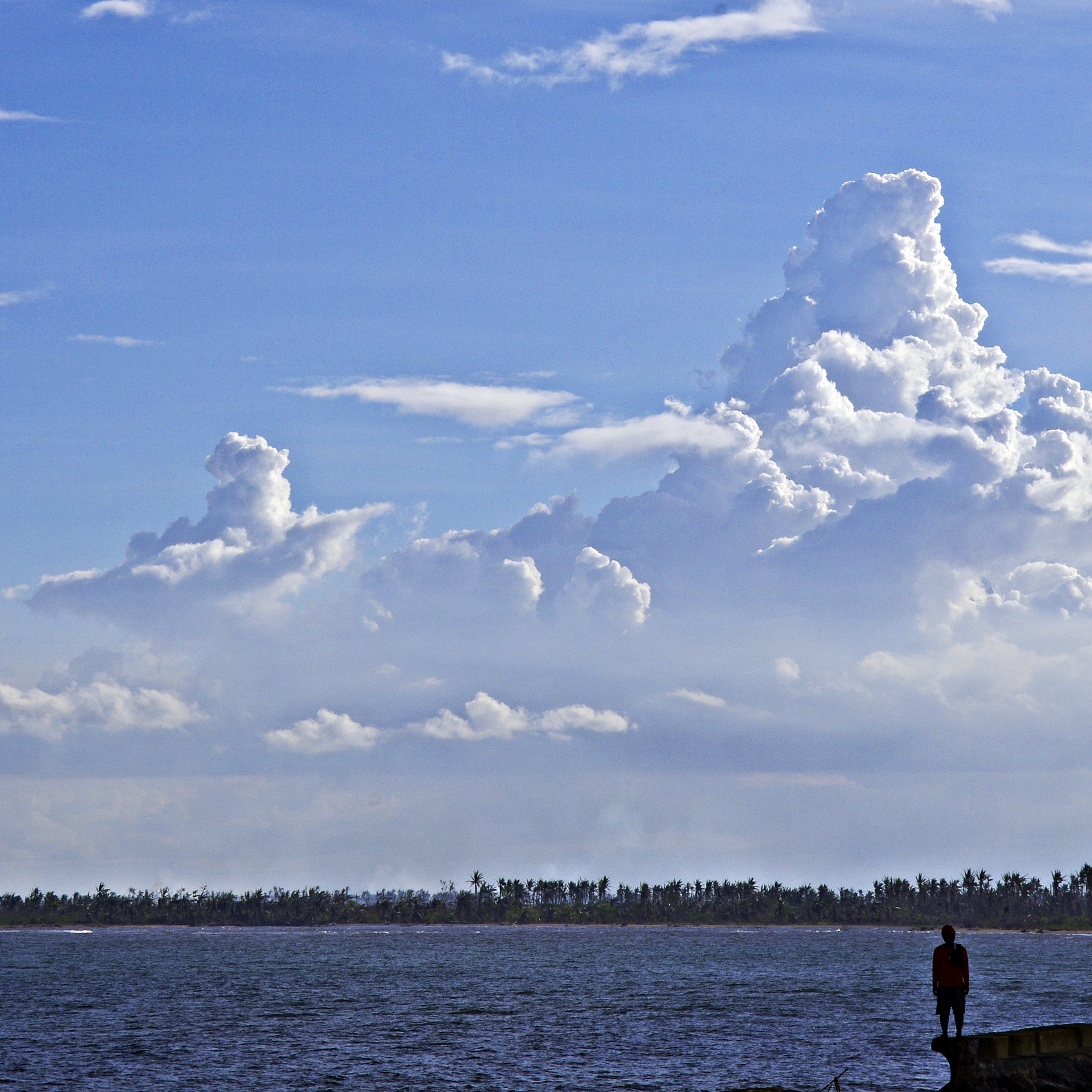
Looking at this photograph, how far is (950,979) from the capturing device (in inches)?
1362

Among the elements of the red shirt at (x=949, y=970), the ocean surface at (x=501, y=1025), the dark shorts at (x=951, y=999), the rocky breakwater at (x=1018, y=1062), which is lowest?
the ocean surface at (x=501, y=1025)

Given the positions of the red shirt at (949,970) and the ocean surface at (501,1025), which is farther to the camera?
the ocean surface at (501,1025)

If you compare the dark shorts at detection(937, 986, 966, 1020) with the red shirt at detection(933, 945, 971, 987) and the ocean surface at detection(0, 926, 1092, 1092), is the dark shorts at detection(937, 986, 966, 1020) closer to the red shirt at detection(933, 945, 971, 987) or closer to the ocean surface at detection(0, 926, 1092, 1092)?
the red shirt at detection(933, 945, 971, 987)

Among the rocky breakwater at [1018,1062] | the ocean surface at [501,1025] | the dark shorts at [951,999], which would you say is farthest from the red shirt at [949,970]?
the ocean surface at [501,1025]

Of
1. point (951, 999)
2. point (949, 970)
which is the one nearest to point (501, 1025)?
point (951, 999)

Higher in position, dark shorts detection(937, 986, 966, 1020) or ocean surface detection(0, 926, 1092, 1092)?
dark shorts detection(937, 986, 966, 1020)

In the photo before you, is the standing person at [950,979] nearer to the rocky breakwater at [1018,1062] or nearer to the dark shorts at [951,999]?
the dark shorts at [951,999]

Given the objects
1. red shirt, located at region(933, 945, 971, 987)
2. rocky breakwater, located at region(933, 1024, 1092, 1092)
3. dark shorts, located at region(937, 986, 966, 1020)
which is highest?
red shirt, located at region(933, 945, 971, 987)

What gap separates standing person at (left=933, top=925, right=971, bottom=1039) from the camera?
34438mm

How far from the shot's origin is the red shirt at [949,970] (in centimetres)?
3456

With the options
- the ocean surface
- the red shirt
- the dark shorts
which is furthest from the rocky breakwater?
the ocean surface

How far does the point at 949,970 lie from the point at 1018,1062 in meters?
3.14

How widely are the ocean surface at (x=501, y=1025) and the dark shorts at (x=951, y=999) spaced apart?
1920cm

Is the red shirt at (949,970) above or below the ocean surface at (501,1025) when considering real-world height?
above
